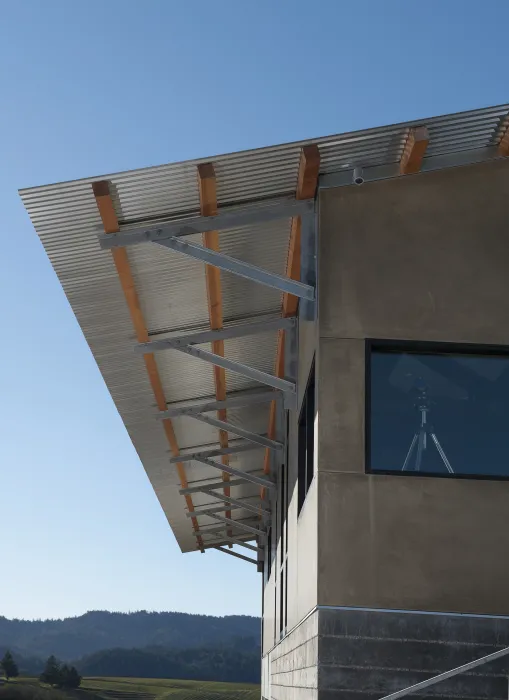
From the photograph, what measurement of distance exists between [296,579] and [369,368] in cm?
325

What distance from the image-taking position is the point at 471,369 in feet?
24.7

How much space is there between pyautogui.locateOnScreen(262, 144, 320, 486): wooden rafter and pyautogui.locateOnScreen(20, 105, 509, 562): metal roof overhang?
0.06 feet

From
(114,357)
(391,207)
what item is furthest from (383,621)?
(114,357)

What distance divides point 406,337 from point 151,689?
73.3 m

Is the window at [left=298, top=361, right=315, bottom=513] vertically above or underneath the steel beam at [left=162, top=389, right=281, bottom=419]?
underneath

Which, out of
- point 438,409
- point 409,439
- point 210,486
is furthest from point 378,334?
point 210,486

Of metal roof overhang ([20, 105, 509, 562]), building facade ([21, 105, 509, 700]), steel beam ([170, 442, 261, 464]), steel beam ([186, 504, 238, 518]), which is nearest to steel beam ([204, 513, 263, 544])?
steel beam ([186, 504, 238, 518])

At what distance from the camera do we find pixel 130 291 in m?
9.17

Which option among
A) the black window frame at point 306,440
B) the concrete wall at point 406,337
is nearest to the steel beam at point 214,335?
the black window frame at point 306,440

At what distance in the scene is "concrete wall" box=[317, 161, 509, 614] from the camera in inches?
275

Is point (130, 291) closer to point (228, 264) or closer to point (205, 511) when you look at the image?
point (228, 264)

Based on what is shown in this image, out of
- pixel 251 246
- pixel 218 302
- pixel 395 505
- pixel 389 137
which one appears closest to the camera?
pixel 395 505

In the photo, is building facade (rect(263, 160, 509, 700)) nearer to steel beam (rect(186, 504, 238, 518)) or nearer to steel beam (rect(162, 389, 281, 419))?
steel beam (rect(162, 389, 281, 419))

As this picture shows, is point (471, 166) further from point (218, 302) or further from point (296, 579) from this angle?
point (296, 579)
